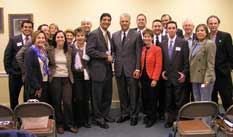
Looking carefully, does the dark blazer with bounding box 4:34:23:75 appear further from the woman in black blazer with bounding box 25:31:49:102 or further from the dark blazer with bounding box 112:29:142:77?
the dark blazer with bounding box 112:29:142:77

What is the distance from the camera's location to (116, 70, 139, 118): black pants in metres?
5.13

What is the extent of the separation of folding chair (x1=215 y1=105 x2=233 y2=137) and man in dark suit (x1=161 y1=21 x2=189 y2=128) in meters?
1.15

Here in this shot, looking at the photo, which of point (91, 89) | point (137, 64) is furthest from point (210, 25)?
point (91, 89)

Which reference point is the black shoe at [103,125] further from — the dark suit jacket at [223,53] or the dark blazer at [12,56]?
the dark suit jacket at [223,53]

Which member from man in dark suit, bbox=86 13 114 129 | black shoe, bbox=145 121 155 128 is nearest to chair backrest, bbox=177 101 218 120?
black shoe, bbox=145 121 155 128

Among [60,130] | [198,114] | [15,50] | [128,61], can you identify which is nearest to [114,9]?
[128,61]

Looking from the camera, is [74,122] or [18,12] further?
[18,12]

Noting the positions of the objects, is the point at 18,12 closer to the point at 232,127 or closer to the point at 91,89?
the point at 91,89

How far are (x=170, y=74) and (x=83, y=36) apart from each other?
137cm

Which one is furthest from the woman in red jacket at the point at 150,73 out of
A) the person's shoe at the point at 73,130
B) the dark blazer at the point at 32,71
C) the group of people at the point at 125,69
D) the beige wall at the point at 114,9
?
the dark blazer at the point at 32,71

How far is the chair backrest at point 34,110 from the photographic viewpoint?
3.57 metres

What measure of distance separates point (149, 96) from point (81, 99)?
3.36 ft

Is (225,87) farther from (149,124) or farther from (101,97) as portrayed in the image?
(101,97)

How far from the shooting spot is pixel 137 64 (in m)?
5.02
